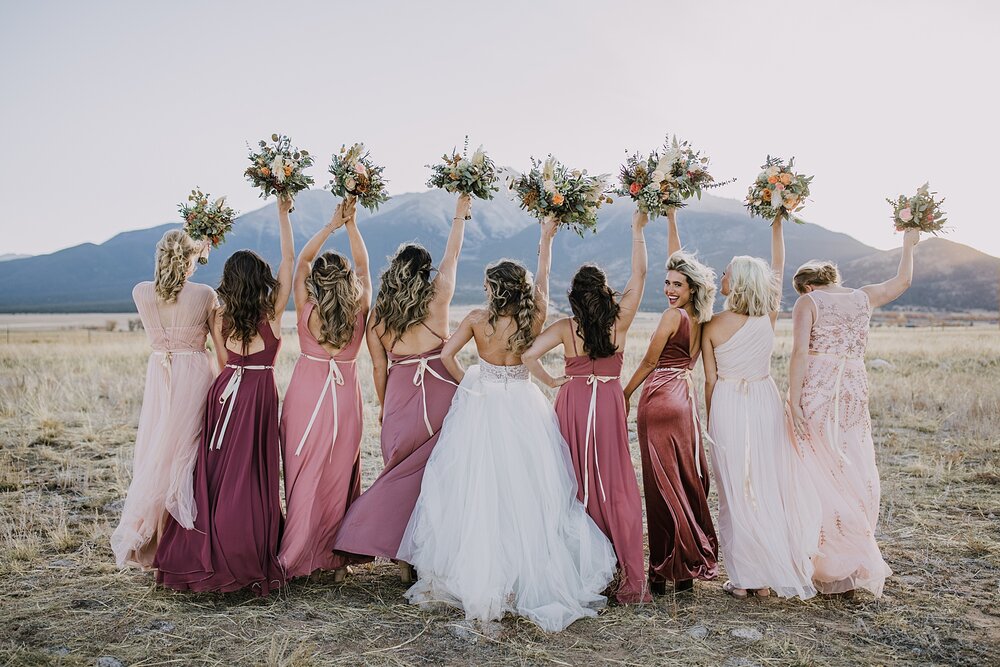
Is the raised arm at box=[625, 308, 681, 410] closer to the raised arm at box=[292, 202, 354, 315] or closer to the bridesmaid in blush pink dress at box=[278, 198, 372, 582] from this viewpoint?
the bridesmaid in blush pink dress at box=[278, 198, 372, 582]

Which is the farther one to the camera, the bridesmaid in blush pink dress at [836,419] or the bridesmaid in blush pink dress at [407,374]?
the bridesmaid in blush pink dress at [407,374]

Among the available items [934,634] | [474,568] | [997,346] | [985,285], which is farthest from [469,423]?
[985,285]

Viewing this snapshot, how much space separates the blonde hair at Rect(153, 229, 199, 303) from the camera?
19.2 ft

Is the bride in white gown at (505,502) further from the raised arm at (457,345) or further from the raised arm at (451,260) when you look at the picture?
the raised arm at (451,260)

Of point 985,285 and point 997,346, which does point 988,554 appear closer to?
point 997,346

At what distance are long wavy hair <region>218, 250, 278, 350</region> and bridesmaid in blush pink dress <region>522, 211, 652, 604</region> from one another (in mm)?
2148

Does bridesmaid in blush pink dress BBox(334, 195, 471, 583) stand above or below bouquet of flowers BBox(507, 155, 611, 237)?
below

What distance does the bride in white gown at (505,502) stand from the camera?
16.7ft

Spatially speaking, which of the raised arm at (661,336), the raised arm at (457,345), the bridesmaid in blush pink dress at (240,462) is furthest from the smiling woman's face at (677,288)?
the bridesmaid in blush pink dress at (240,462)

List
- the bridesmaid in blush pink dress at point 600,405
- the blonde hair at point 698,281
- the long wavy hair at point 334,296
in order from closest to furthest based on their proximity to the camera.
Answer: the bridesmaid in blush pink dress at point 600,405 → the blonde hair at point 698,281 → the long wavy hair at point 334,296

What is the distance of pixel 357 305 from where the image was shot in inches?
235

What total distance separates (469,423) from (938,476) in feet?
20.9

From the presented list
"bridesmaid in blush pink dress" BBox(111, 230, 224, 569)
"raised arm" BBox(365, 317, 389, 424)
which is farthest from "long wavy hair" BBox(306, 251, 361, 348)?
"bridesmaid in blush pink dress" BBox(111, 230, 224, 569)

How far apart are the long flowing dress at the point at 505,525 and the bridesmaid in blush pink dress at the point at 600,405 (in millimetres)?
173
